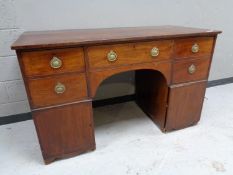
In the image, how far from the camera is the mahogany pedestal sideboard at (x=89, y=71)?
986mm

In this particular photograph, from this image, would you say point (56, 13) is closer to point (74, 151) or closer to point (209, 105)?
point (74, 151)

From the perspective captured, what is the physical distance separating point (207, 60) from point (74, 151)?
3.70 ft

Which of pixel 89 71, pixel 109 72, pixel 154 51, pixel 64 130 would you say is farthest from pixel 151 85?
pixel 64 130

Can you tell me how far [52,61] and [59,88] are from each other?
6.2 inches

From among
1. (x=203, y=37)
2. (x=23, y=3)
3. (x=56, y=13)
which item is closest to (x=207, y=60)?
(x=203, y=37)

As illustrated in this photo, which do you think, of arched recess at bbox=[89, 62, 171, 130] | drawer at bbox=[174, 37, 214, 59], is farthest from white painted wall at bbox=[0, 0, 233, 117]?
drawer at bbox=[174, 37, 214, 59]

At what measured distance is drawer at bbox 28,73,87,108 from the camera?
1012 mm

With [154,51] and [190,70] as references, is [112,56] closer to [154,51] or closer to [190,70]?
[154,51]

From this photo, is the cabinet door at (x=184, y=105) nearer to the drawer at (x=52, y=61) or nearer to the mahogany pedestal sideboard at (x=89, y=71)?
the mahogany pedestal sideboard at (x=89, y=71)

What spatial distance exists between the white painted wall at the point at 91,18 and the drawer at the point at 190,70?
62 cm

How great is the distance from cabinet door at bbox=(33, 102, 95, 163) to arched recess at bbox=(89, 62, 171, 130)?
0.51 ft

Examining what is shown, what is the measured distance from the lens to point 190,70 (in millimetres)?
1330

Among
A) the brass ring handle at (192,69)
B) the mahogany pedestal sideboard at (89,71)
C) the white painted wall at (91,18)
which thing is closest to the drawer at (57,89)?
the mahogany pedestal sideboard at (89,71)

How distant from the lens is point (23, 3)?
1.34 m
